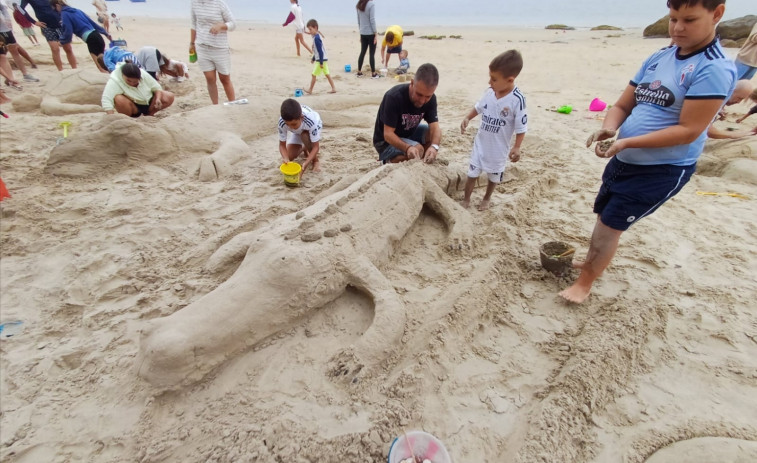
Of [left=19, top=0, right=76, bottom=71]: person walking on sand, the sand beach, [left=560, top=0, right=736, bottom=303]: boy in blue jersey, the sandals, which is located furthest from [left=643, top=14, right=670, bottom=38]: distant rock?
the sandals

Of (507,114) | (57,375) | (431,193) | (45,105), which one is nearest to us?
(57,375)

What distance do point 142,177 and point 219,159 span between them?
88cm

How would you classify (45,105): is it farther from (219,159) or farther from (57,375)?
(57,375)

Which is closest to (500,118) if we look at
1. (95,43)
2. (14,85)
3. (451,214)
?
(451,214)

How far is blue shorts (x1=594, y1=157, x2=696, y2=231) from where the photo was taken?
7.25ft

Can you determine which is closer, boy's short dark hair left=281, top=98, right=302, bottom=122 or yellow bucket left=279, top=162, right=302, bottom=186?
boy's short dark hair left=281, top=98, right=302, bottom=122

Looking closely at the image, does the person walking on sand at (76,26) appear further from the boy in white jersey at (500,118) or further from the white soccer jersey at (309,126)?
the boy in white jersey at (500,118)

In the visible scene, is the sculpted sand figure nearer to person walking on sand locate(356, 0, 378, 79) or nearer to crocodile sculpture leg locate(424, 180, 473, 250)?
crocodile sculpture leg locate(424, 180, 473, 250)

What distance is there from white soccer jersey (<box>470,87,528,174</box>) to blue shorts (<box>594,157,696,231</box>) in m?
1.04

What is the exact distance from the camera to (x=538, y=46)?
14.0 metres

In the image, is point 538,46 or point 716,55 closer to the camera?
point 716,55

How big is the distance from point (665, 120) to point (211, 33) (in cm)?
585

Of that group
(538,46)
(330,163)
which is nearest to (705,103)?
(330,163)

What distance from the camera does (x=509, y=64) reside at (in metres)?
3.06
